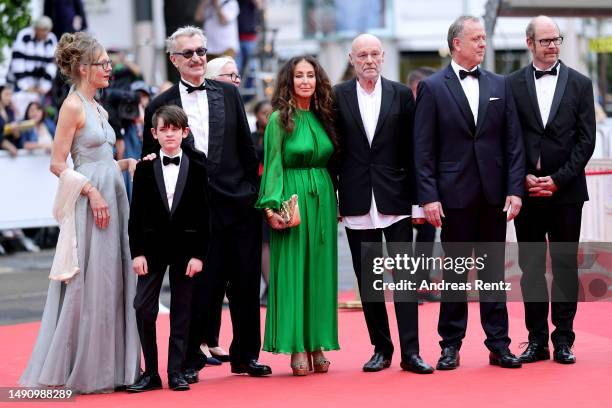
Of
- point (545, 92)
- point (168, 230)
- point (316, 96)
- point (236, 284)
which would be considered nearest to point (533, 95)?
point (545, 92)

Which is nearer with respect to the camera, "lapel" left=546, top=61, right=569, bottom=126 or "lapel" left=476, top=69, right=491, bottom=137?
"lapel" left=476, top=69, right=491, bottom=137

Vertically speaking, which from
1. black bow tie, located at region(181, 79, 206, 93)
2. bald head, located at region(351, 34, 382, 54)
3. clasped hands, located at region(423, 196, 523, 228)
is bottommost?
clasped hands, located at region(423, 196, 523, 228)

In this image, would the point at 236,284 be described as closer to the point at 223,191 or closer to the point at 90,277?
the point at 223,191

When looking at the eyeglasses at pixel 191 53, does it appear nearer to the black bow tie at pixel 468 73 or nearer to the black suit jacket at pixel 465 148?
the black suit jacket at pixel 465 148

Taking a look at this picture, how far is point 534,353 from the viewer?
8.74 m

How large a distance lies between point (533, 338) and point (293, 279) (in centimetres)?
160

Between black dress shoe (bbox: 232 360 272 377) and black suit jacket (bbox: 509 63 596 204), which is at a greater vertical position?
black suit jacket (bbox: 509 63 596 204)

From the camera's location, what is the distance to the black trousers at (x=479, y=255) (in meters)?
8.57

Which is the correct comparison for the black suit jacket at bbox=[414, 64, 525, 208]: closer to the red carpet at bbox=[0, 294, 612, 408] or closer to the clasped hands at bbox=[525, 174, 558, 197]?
the clasped hands at bbox=[525, 174, 558, 197]

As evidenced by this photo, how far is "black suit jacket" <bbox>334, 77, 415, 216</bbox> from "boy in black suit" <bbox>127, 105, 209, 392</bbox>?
1.00 m

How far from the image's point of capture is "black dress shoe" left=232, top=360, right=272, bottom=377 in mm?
8688

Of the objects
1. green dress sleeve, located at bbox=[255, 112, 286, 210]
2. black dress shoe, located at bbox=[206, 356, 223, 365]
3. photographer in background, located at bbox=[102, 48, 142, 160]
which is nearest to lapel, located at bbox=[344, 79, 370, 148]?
green dress sleeve, located at bbox=[255, 112, 286, 210]

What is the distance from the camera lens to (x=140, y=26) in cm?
2416

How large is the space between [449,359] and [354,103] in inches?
67.9
